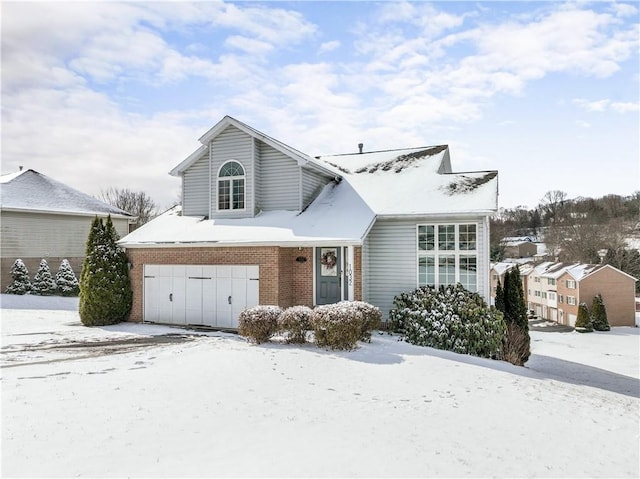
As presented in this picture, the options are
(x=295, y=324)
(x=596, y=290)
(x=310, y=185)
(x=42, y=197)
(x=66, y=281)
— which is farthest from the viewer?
(x=596, y=290)

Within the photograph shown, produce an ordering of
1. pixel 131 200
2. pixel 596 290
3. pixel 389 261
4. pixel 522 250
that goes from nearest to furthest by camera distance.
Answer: pixel 389 261 → pixel 596 290 → pixel 131 200 → pixel 522 250

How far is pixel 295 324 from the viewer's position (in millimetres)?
10266

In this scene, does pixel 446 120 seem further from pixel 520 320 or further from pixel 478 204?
pixel 520 320

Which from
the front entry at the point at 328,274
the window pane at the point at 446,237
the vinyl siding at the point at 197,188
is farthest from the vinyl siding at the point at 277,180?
the window pane at the point at 446,237

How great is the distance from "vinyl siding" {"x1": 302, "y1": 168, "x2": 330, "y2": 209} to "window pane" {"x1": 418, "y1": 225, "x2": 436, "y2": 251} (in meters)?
4.17

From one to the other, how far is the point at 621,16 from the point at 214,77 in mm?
11121

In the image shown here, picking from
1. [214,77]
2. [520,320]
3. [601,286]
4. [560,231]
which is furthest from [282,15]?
[560,231]

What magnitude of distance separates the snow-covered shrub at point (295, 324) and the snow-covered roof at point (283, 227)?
2.83 m

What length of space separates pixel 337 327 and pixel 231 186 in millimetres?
8014

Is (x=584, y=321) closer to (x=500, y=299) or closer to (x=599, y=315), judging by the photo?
(x=599, y=315)

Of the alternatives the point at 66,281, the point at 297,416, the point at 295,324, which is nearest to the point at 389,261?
the point at 295,324

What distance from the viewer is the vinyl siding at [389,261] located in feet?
45.7

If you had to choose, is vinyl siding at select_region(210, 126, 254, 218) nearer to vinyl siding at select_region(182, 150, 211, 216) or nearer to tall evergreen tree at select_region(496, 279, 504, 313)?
vinyl siding at select_region(182, 150, 211, 216)

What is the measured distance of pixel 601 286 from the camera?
43469 millimetres
